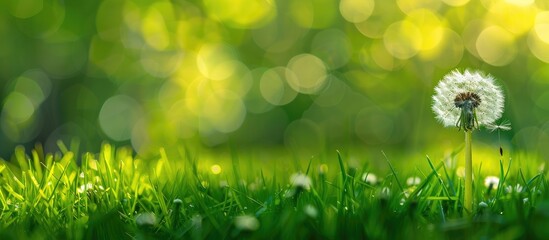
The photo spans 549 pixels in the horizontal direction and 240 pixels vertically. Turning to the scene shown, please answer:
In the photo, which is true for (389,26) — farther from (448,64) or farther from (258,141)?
(258,141)

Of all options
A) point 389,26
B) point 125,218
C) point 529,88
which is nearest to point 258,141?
point 389,26

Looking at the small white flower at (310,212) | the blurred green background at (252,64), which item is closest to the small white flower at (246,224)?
the small white flower at (310,212)

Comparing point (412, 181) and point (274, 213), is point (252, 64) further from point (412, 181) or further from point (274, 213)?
point (274, 213)

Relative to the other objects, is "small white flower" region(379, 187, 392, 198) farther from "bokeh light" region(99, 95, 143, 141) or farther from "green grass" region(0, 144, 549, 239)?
"bokeh light" region(99, 95, 143, 141)

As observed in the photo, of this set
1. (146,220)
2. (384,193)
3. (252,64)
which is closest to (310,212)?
(384,193)

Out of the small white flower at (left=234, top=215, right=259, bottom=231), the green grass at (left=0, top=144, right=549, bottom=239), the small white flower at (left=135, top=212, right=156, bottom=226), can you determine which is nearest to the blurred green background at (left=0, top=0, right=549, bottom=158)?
the green grass at (left=0, top=144, right=549, bottom=239)

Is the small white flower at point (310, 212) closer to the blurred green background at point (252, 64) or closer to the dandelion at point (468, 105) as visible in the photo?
the dandelion at point (468, 105)
